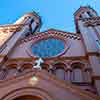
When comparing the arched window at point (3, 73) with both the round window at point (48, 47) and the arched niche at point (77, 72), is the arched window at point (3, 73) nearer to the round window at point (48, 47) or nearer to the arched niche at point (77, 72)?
the round window at point (48, 47)

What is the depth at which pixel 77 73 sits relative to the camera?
14781mm

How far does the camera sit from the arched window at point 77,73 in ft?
46.3

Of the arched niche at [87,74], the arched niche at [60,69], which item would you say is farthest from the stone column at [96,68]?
the arched niche at [60,69]

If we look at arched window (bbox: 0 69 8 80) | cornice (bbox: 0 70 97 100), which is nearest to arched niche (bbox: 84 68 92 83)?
cornice (bbox: 0 70 97 100)

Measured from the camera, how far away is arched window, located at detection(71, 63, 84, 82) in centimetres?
1410

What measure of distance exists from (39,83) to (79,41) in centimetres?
756

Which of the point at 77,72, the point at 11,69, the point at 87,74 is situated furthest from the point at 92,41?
the point at 11,69

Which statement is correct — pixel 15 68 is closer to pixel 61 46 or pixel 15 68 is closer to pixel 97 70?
pixel 61 46

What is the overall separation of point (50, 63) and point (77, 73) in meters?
2.10

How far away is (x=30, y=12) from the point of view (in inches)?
1172

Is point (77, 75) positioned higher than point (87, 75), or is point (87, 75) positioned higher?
point (77, 75)

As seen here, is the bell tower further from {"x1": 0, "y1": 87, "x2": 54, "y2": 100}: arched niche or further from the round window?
{"x1": 0, "y1": 87, "x2": 54, "y2": 100}: arched niche

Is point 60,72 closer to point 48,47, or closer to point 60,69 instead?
point 60,69

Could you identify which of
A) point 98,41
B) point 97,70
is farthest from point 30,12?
point 97,70
